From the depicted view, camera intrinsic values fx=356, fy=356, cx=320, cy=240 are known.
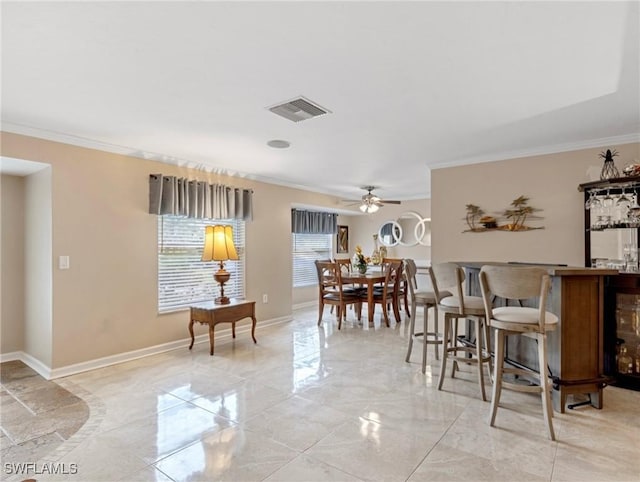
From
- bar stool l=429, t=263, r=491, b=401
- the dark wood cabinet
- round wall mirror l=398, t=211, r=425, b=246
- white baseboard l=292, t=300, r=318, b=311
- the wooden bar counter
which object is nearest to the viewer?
the wooden bar counter

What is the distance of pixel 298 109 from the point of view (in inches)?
114

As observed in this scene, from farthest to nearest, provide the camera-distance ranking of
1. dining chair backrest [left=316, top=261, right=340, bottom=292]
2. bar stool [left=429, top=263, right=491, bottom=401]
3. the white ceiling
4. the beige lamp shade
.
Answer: dining chair backrest [left=316, top=261, right=340, bottom=292] → the beige lamp shade → bar stool [left=429, top=263, right=491, bottom=401] → the white ceiling

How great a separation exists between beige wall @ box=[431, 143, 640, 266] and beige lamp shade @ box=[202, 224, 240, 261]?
2.71m

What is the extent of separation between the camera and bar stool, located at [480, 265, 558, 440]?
2309mm

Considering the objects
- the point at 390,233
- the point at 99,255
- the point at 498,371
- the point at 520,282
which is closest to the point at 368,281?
the point at 390,233

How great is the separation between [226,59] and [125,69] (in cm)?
67

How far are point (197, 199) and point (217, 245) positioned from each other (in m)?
0.69

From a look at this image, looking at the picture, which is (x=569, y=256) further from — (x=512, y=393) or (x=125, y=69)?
(x=125, y=69)

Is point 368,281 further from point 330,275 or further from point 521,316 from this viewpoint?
point 521,316

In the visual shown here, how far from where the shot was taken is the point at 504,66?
2.22 meters

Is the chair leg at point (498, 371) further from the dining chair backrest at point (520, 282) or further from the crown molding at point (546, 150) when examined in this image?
the crown molding at point (546, 150)

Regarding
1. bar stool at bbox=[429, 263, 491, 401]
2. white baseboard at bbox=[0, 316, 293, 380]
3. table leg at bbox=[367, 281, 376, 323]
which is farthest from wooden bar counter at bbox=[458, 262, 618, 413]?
white baseboard at bbox=[0, 316, 293, 380]

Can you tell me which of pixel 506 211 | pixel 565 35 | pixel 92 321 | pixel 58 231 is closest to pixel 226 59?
pixel 565 35

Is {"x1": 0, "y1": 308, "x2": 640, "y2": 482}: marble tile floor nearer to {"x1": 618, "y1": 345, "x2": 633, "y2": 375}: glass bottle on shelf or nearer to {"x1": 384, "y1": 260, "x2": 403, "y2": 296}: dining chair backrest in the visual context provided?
{"x1": 618, "y1": 345, "x2": 633, "y2": 375}: glass bottle on shelf
